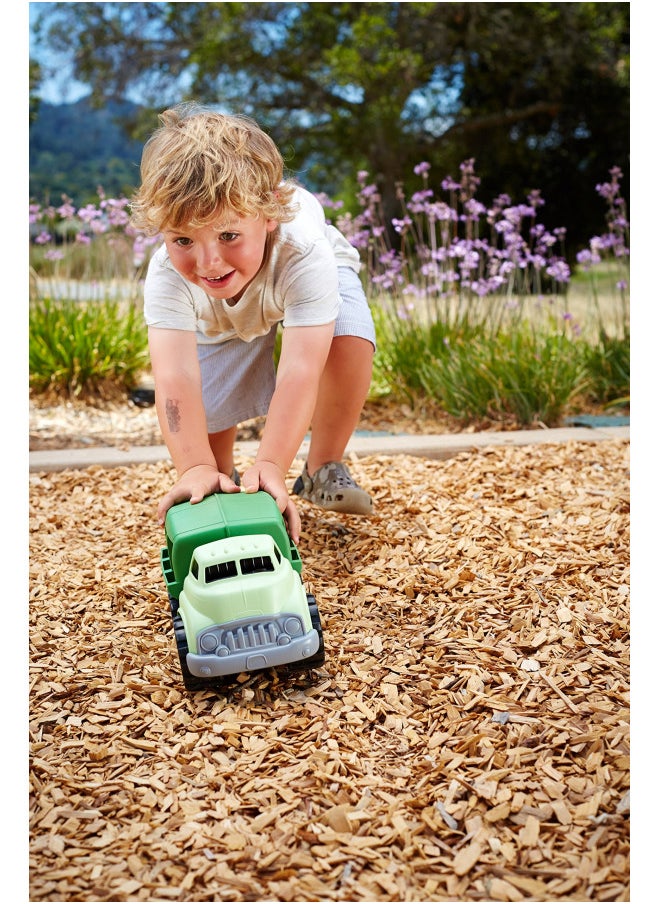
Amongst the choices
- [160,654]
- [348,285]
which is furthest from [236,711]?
[348,285]

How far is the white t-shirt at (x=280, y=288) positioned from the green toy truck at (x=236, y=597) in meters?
0.59

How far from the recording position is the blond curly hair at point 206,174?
1.81m

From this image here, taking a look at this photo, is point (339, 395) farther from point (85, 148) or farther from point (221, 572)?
point (85, 148)

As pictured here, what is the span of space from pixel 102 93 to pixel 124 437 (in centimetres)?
925

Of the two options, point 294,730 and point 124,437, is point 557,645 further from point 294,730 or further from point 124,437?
point 124,437

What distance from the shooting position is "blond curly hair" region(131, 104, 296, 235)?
1.81m

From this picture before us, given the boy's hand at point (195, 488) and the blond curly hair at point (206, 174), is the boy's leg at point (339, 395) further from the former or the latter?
the boy's hand at point (195, 488)

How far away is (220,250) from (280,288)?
0.28 meters

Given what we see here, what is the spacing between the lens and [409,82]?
415 inches

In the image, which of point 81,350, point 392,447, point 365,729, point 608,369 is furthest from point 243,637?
point 608,369

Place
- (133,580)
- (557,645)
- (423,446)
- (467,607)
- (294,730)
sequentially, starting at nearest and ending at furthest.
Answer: (294,730) → (557,645) → (467,607) → (133,580) → (423,446)

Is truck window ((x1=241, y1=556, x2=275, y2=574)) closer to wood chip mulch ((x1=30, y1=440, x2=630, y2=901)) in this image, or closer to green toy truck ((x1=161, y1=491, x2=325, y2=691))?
green toy truck ((x1=161, y1=491, x2=325, y2=691))

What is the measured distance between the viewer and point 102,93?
11.6m

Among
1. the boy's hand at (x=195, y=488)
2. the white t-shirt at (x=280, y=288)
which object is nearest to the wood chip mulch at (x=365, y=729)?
the boy's hand at (x=195, y=488)
